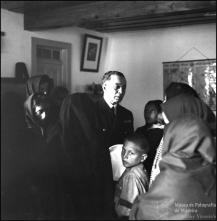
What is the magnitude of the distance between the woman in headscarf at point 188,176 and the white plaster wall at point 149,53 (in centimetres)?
408

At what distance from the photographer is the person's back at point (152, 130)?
2.33m

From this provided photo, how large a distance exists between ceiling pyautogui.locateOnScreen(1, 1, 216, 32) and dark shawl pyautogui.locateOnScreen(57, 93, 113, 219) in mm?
1798

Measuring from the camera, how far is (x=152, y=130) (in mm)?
2510

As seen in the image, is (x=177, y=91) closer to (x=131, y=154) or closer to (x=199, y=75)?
(x=131, y=154)

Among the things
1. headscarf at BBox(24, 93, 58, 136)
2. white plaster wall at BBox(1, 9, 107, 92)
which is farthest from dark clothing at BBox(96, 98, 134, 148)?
white plaster wall at BBox(1, 9, 107, 92)

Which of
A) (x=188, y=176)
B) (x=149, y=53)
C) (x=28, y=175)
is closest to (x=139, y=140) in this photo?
(x=28, y=175)

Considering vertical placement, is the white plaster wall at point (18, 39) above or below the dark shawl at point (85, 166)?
above

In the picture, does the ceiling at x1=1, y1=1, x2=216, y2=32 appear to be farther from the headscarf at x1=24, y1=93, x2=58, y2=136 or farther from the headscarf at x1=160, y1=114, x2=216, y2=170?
the headscarf at x1=160, y1=114, x2=216, y2=170

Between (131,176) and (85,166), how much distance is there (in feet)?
0.90

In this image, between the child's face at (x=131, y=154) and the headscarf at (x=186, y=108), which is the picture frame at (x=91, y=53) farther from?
the headscarf at (x=186, y=108)

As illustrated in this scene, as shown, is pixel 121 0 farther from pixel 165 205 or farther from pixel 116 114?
pixel 165 205

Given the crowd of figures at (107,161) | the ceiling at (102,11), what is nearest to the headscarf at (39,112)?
the crowd of figures at (107,161)

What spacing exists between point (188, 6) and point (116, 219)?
2.18 metres

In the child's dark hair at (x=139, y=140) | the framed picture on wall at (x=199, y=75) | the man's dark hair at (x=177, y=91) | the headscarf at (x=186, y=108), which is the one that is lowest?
the child's dark hair at (x=139, y=140)
